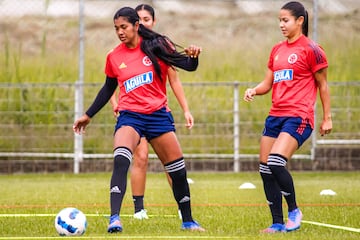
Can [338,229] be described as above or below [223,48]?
below

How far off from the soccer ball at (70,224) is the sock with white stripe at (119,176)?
0.99ft

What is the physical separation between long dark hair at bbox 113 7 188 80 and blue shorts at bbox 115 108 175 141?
0.34 m

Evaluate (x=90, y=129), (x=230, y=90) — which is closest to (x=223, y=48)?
(x=230, y=90)

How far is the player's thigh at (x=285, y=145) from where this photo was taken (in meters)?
8.30

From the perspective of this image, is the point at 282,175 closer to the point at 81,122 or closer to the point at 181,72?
the point at 81,122

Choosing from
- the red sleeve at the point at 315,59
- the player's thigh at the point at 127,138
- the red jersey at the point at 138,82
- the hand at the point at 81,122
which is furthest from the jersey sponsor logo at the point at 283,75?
the hand at the point at 81,122

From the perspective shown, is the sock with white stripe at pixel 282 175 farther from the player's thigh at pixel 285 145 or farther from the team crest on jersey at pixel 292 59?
the team crest on jersey at pixel 292 59

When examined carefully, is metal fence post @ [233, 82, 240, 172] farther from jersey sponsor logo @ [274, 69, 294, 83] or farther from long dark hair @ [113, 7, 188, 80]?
long dark hair @ [113, 7, 188, 80]

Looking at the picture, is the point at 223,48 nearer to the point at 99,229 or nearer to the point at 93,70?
the point at 93,70

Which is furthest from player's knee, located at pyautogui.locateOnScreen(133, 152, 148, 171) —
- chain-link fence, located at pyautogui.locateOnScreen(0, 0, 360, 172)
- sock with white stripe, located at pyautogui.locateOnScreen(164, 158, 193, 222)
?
chain-link fence, located at pyautogui.locateOnScreen(0, 0, 360, 172)

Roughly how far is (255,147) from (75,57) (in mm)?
3642

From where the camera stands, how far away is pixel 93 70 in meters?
18.4

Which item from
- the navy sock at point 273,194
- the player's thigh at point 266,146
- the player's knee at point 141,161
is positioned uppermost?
the player's thigh at point 266,146

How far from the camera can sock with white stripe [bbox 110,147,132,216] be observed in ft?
26.0
